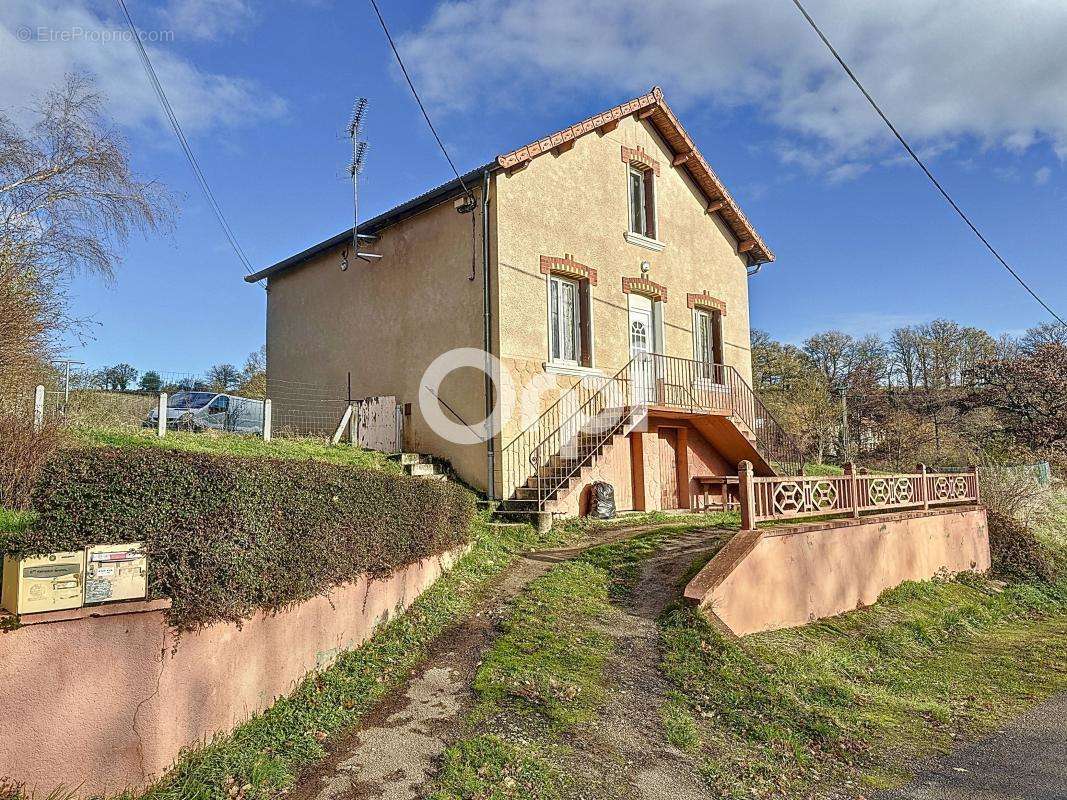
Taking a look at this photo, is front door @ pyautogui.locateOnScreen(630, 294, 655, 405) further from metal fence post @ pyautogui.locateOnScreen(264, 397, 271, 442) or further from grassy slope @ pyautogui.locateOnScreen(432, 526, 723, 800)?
metal fence post @ pyautogui.locateOnScreen(264, 397, 271, 442)

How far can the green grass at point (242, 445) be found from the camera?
8.78 m

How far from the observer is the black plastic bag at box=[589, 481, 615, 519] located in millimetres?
12383

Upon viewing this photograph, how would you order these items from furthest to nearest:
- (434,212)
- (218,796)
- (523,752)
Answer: (434,212), (523,752), (218,796)

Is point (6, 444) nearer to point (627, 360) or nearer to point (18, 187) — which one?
point (18, 187)

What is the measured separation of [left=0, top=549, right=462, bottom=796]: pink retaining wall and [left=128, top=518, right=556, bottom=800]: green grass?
0.39 ft

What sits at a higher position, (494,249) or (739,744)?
(494,249)

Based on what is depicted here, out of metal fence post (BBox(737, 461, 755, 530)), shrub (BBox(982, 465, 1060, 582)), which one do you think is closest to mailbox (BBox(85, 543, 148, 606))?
metal fence post (BBox(737, 461, 755, 530))

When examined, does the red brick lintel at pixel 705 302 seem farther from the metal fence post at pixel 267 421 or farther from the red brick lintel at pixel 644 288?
the metal fence post at pixel 267 421

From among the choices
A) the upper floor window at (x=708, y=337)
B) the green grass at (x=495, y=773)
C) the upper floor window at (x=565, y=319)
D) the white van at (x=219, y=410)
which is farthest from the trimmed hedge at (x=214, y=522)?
the upper floor window at (x=708, y=337)

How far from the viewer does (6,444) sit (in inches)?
273

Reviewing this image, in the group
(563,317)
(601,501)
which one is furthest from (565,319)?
(601,501)

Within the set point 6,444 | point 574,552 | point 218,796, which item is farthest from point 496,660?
point 6,444

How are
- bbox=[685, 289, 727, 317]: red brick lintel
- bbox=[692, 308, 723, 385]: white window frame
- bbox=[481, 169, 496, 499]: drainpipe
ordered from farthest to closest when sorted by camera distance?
bbox=[692, 308, 723, 385]: white window frame
bbox=[685, 289, 727, 317]: red brick lintel
bbox=[481, 169, 496, 499]: drainpipe

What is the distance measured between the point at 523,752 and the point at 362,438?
31.7 feet
